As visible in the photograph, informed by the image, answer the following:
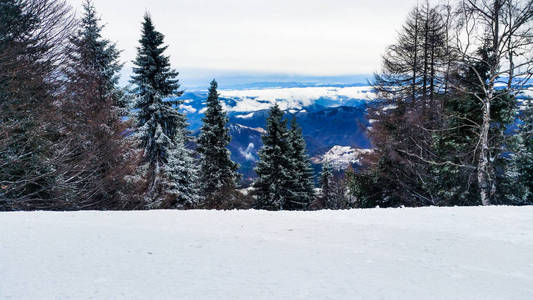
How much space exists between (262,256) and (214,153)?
18.9 meters

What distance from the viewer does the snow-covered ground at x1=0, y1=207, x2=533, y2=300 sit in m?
3.32

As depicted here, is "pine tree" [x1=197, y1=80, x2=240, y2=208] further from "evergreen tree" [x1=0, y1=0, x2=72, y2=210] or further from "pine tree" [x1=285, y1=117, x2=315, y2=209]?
"evergreen tree" [x1=0, y1=0, x2=72, y2=210]

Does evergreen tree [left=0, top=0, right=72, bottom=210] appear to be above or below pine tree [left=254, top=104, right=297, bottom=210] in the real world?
above

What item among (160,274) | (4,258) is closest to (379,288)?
(160,274)

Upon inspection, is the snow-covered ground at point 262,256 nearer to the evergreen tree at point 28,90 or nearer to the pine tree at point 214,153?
the evergreen tree at point 28,90

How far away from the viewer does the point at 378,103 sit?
18.3 metres

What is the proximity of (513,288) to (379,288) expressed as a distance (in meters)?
1.56

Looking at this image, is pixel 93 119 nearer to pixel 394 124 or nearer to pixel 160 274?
pixel 160 274

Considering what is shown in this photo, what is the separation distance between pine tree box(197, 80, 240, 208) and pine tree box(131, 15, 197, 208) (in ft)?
8.40

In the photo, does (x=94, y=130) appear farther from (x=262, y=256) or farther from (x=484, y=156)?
(x=484, y=156)

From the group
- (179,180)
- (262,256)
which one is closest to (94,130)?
(179,180)

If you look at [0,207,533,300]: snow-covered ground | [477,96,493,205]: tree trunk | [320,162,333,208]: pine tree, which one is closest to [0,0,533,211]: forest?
[477,96,493,205]: tree trunk

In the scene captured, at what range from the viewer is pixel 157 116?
755 inches

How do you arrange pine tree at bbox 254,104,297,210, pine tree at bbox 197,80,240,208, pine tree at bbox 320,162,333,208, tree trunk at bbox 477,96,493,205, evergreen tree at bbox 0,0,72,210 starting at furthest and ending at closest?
pine tree at bbox 320,162,333,208, pine tree at bbox 254,104,297,210, pine tree at bbox 197,80,240,208, tree trunk at bbox 477,96,493,205, evergreen tree at bbox 0,0,72,210
